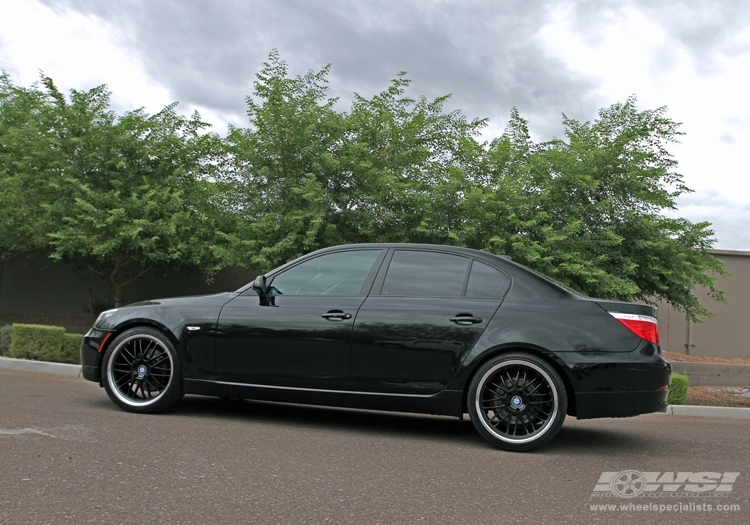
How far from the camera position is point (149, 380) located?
586cm

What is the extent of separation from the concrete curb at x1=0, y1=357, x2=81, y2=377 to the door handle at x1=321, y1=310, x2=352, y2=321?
5645 mm

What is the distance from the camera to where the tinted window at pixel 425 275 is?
5508 mm

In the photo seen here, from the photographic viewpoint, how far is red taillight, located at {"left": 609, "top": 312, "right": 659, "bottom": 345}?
200 inches

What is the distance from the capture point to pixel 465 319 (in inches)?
206

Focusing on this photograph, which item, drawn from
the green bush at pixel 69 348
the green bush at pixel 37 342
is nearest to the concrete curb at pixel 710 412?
the green bush at pixel 69 348

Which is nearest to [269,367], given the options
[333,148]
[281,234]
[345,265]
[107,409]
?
[345,265]

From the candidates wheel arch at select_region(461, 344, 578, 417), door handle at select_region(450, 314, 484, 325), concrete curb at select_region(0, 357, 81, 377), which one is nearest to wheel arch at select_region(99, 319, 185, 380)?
door handle at select_region(450, 314, 484, 325)

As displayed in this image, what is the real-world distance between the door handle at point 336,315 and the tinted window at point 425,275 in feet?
1.22

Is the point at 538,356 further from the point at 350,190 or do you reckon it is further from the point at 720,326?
the point at 720,326

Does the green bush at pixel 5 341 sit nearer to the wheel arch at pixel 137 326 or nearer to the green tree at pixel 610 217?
the wheel arch at pixel 137 326

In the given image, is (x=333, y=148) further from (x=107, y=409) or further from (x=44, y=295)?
(x=44, y=295)

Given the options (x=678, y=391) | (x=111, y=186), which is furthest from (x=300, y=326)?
(x=111, y=186)

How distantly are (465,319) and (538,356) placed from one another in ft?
1.99

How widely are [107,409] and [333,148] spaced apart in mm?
8384
